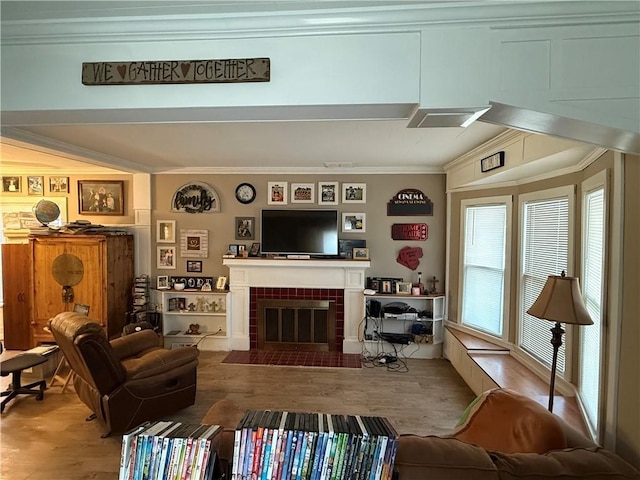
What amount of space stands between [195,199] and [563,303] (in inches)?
170

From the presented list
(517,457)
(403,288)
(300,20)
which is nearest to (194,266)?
(403,288)

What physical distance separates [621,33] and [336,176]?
352 centimetres

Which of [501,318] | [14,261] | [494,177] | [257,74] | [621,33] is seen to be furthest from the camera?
[14,261]

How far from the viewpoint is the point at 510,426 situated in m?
1.55

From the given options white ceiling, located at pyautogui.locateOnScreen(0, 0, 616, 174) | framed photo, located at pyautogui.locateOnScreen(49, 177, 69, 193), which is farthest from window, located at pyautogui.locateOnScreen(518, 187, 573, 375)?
framed photo, located at pyautogui.locateOnScreen(49, 177, 69, 193)

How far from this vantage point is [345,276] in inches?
176

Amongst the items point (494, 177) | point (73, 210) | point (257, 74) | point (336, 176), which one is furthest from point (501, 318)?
point (73, 210)

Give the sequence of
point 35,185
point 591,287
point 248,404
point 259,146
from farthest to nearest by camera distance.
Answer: point 35,185 → point 259,146 → point 248,404 → point 591,287

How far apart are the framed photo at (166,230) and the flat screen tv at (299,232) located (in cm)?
132

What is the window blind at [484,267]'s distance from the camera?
12.0 ft

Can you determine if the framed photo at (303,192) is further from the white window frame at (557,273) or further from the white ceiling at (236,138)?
the white window frame at (557,273)

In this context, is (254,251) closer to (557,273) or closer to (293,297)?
(293,297)

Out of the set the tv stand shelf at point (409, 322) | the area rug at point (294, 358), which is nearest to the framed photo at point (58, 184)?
the area rug at point (294, 358)

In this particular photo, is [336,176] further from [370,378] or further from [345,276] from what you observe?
[370,378]
